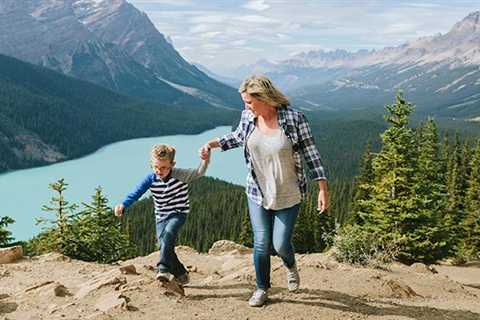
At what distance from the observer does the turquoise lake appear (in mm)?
108438

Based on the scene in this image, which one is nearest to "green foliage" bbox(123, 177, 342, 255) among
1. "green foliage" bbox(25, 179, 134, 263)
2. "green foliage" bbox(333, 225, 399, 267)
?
"green foliage" bbox(25, 179, 134, 263)

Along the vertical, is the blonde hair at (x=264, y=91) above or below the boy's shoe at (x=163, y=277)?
above

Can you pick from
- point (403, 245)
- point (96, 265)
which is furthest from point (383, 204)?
point (96, 265)

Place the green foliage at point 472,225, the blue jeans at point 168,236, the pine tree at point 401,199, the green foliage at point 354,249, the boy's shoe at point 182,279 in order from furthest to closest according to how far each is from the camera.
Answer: the green foliage at point 472,225 → the pine tree at point 401,199 → the green foliage at point 354,249 → the boy's shoe at point 182,279 → the blue jeans at point 168,236

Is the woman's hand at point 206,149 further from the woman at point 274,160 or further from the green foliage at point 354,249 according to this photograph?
the green foliage at point 354,249

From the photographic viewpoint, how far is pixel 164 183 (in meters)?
8.70

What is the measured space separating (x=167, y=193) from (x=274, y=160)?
234 cm

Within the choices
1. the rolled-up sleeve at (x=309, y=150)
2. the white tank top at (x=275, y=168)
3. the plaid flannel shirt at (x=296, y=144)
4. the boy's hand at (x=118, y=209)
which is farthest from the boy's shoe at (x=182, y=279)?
the rolled-up sleeve at (x=309, y=150)

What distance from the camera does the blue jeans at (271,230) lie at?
746 centimetres

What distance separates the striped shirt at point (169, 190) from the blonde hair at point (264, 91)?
73.3 inches

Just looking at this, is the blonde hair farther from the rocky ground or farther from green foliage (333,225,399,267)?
green foliage (333,225,399,267)

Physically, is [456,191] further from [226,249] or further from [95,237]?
[95,237]

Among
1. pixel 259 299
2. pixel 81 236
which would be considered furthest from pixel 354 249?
pixel 81 236

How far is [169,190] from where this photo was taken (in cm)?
873
